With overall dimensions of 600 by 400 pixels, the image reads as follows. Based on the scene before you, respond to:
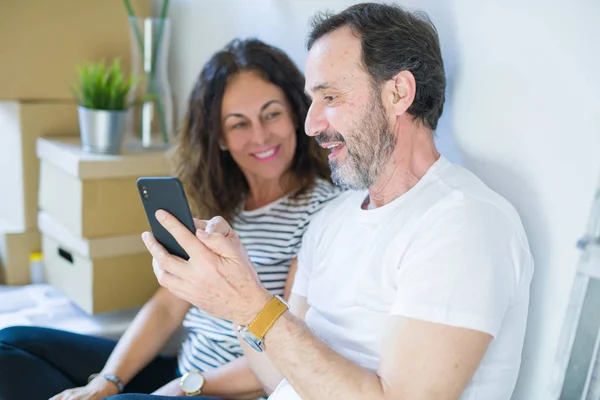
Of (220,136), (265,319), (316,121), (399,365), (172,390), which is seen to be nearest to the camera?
(399,365)

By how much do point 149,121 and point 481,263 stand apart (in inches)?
50.1

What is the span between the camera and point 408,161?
1070 mm

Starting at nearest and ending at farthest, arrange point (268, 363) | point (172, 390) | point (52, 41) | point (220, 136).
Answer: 1. point (268, 363)
2. point (172, 390)
3. point (220, 136)
4. point (52, 41)

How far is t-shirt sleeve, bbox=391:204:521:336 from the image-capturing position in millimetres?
870

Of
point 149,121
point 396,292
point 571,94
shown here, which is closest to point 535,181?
point 571,94

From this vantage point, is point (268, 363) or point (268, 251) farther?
point (268, 251)

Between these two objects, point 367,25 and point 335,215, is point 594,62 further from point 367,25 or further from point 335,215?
point 335,215

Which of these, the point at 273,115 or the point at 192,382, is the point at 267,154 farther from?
the point at 192,382

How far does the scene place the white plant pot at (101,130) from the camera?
5.61ft

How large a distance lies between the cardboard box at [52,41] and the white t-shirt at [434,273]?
1.14 m

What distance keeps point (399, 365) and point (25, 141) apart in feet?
4.67

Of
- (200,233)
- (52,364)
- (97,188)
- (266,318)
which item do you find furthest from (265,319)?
(97,188)

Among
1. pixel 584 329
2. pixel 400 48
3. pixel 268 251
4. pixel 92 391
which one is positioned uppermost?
pixel 400 48

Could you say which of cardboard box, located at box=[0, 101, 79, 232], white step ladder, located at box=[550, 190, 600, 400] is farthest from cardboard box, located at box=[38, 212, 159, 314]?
white step ladder, located at box=[550, 190, 600, 400]
